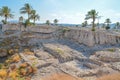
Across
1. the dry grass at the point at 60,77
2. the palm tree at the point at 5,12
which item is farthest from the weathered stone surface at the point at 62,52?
the palm tree at the point at 5,12

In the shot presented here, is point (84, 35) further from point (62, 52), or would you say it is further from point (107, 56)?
point (107, 56)

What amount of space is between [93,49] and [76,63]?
8.25m

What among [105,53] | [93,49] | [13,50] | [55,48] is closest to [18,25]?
[13,50]

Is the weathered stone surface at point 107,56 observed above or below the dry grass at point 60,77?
above

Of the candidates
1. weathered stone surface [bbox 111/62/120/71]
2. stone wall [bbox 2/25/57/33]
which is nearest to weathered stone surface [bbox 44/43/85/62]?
weathered stone surface [bbox 111/62/120/71]

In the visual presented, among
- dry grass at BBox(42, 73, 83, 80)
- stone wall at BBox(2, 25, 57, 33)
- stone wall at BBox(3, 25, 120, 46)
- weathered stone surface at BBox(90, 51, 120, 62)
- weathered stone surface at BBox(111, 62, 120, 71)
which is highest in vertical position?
stone wall at BBox(2, 25, 57, 33)

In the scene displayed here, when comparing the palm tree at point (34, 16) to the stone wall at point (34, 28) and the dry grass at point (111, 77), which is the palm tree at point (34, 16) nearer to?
the stone wall at point (34, 28)

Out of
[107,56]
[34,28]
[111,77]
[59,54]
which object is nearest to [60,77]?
[111,77]

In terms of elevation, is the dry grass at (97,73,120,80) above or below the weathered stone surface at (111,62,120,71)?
below

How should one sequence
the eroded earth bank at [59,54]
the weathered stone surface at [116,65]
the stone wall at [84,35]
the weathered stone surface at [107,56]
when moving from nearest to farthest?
the eroded earth bank at [59,54] < the weathered stone surface at [116,65] < the weathered stone surface at [107,56] < the stone wall at [84,35]

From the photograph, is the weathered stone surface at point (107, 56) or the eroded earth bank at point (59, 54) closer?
the eroded earth bank at point (59, 54)

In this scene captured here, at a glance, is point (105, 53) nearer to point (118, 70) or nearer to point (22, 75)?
point (118, 70)

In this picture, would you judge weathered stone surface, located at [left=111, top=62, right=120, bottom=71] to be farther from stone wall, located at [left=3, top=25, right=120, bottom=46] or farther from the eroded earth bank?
stone wall, located at [left=3, top=25, right=120, bottom=46]

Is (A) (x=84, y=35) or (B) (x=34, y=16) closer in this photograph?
(A) (x=84, y=35)
